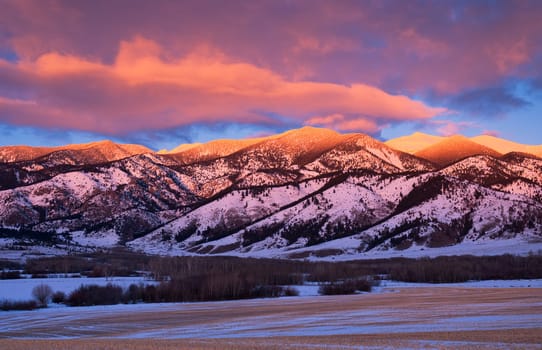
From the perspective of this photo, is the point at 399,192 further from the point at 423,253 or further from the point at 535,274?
the point at 535,274

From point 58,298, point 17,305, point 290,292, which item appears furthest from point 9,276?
point 290,292

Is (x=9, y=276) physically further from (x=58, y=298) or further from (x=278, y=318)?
(x=278, y=318)

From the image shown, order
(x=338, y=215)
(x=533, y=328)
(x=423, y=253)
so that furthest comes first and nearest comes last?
(x=338, y=215) → (x=423, y=253) → (x=533, y=328)

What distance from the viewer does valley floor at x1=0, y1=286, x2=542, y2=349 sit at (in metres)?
22.0

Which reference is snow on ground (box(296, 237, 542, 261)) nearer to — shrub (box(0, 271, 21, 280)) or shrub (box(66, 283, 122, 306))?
shrub (box(0, 271, 21, 280))

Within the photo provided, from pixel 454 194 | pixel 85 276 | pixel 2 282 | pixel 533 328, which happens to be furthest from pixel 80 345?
pixel 454 194

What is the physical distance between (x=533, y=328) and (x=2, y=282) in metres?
53.9

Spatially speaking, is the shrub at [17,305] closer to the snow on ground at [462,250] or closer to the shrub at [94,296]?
the shrub at [94,296]

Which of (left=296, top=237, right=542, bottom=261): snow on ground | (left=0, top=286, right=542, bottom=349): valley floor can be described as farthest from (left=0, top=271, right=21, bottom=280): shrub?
(left=296, top=237, right=542, bottom=261): snow on ground

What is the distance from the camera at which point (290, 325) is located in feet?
102

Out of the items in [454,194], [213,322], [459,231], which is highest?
[454,194]

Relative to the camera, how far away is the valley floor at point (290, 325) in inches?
867

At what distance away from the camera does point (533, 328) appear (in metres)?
23.9

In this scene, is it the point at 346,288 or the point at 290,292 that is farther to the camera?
the point at 346,288
